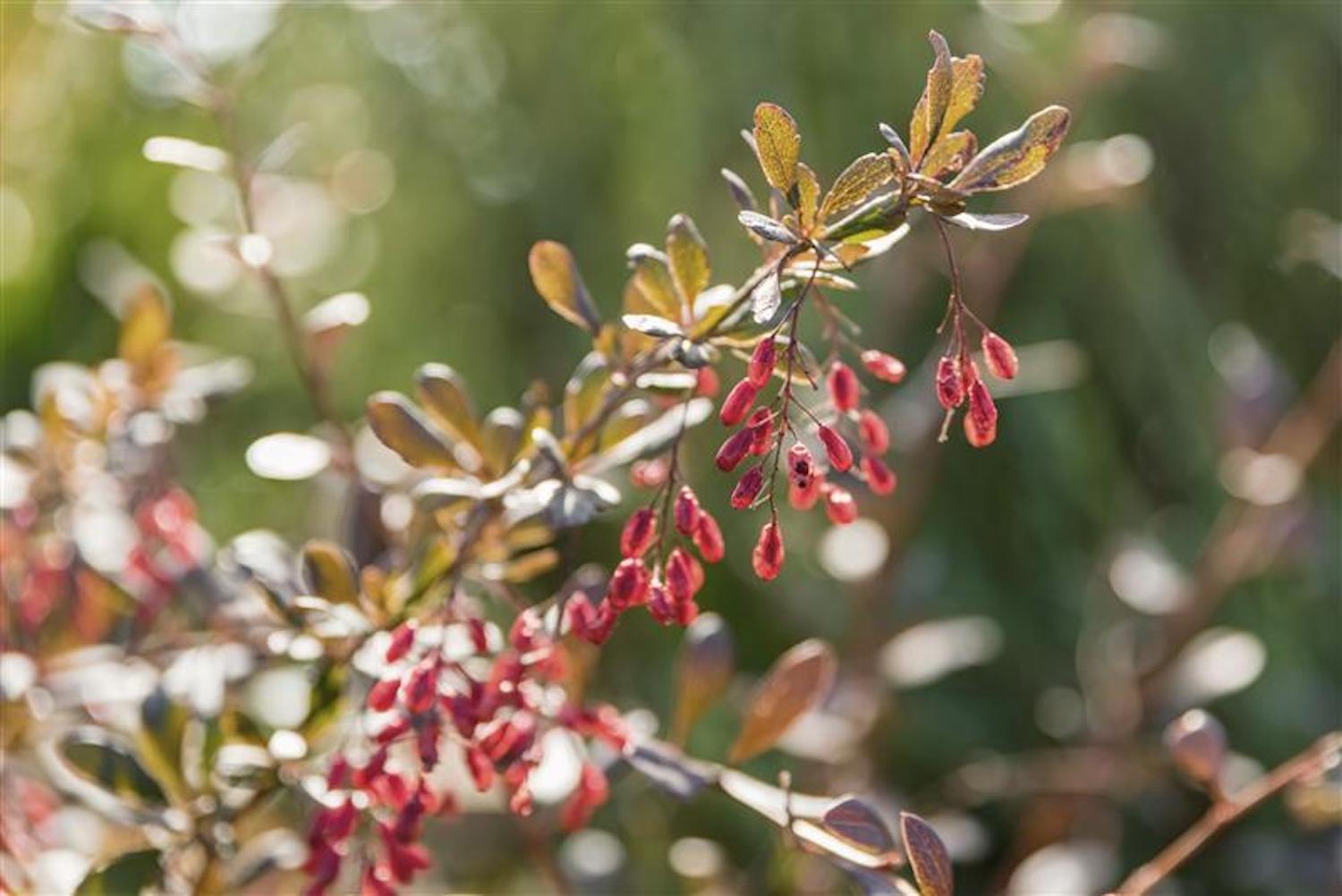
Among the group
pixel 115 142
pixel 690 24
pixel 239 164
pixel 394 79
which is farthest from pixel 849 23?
pixel 239 164

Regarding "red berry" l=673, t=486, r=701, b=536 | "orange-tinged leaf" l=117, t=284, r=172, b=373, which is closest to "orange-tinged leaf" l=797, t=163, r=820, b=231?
"red berry" l=673, t=486, r=701, b=536

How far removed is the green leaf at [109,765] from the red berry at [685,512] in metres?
0.28

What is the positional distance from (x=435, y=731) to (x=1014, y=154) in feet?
0.92

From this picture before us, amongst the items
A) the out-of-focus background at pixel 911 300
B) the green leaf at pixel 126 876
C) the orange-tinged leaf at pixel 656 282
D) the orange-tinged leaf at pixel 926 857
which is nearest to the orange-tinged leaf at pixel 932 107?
the orange-tinged leaf at pixel 656 282

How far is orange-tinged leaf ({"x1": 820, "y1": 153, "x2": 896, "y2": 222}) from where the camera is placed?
0.48m

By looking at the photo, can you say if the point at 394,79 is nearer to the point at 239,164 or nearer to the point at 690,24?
the point at 690,24

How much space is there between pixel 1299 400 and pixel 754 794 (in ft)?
3.24

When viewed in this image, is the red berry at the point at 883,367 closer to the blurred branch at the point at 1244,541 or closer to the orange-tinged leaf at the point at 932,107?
the orange-tinged leaf at the point at 932,107

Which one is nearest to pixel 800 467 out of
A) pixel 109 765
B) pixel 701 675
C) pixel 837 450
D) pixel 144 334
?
Answer: pixel 837 450

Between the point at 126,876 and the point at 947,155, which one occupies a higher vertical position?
the point at 947,155

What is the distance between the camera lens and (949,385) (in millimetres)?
500

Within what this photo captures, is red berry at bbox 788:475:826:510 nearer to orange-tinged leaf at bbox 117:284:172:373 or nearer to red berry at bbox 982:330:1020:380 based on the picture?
red berry at bbox 982:330:1020:380

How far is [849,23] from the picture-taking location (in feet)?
5.38

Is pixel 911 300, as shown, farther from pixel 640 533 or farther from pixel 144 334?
pixel 640 533
